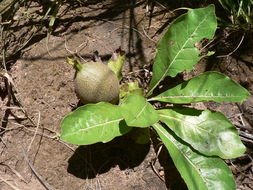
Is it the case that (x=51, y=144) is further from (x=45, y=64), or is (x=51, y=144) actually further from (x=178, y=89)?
(x=178, y=89)

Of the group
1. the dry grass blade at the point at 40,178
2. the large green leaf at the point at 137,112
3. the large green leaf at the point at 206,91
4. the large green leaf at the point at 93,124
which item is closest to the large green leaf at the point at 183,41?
the large green leaf at the point at 206,91

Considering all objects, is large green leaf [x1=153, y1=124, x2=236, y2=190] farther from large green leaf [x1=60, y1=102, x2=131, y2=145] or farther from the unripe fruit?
the unripe fruit

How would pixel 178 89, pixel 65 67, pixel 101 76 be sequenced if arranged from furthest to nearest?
pixel 65 67 < pixel 178 89 < pixel 101 76

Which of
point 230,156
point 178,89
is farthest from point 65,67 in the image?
point 230,156

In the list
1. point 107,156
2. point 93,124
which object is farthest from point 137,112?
point 107,156

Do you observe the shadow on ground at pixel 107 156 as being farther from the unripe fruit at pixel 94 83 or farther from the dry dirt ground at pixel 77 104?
the unripe fruit at pixel 94 83

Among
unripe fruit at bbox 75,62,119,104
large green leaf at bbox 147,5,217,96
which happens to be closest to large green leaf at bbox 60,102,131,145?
unripe fruit at bbox 75,62,119,104
